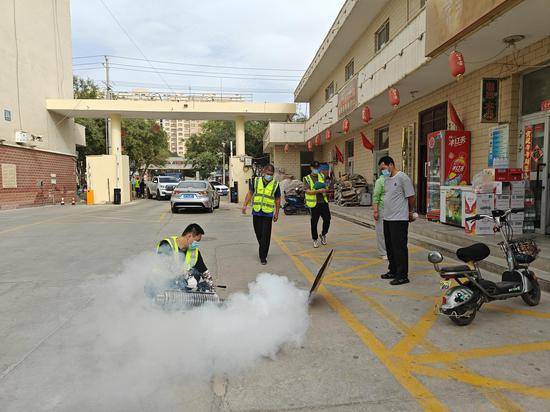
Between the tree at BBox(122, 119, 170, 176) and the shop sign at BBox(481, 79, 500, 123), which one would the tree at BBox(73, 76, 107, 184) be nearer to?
the tree at BBox(122, 119, 170, 176)

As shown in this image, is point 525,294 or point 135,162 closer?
point 525,294

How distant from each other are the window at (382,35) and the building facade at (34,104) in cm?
1762

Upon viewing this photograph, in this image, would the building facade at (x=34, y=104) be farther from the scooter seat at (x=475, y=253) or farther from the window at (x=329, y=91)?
the scooter seat at (x=475, y=253)

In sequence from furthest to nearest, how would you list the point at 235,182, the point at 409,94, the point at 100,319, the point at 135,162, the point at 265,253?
the point at 135,162 → the point at 235,182 → the point at 409,94 → the point at 265,253 → the point at 100,319

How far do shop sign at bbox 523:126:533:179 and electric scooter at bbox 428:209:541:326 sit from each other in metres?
4.50

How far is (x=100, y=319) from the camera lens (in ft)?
15.0

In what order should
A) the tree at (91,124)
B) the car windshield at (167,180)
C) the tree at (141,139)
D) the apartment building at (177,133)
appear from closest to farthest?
1. the car windshield at (167,180)
2. the tree at (91,124)
3. the tree at (141,139)
4. the apartment building at (177,133)

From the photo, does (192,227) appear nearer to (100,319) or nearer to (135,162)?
(100,319)

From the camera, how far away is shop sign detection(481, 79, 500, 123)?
9.31 metres

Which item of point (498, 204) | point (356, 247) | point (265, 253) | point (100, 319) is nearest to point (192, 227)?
point (100, 319)

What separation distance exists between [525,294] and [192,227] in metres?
3.77

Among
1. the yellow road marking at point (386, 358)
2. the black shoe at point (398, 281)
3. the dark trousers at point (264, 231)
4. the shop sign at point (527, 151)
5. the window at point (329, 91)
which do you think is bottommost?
the yellow road marking at point (386, 358)

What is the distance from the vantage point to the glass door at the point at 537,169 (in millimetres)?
8266

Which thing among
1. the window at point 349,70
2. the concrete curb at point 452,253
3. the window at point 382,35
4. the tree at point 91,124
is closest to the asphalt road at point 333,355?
the concrete curb at point 452,253
